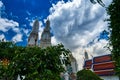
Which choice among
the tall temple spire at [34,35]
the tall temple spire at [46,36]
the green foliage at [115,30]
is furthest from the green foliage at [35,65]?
the tall temple spire at [34,35]

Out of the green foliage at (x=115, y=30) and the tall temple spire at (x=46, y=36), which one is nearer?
the green foliage at (x=115, y=30)

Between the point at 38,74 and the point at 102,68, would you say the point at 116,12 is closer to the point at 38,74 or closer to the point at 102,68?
the point at 38,74

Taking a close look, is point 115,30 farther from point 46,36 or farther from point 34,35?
point 34,35

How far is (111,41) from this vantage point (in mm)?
15844

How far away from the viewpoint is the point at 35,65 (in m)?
14.5

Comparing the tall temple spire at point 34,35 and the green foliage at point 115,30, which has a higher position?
the tall temple spire at point 34,35

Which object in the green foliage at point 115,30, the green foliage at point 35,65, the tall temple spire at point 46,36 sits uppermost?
the tall temple spire at point 46,36

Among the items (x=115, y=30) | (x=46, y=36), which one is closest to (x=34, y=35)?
(x=46, y=36)

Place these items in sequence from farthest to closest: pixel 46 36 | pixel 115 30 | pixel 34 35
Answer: pixel 46 36, pixel 34 35, pixel 115 30

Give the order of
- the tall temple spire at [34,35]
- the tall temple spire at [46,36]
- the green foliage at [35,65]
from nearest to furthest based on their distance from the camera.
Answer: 1. the green foliage at [35,65]
2. the tall temple spire at [46,36]
3. the tall temple spire at [34,35]

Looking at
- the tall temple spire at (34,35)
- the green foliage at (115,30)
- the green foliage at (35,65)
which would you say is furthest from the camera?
the tall temple spire at (34,35)

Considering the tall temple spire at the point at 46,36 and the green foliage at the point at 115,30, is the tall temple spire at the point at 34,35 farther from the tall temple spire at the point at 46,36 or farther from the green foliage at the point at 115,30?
the green foliage at the point at 115,30

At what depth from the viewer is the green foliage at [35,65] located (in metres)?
14.2

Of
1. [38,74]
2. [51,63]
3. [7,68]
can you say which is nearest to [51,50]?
[51,63]
